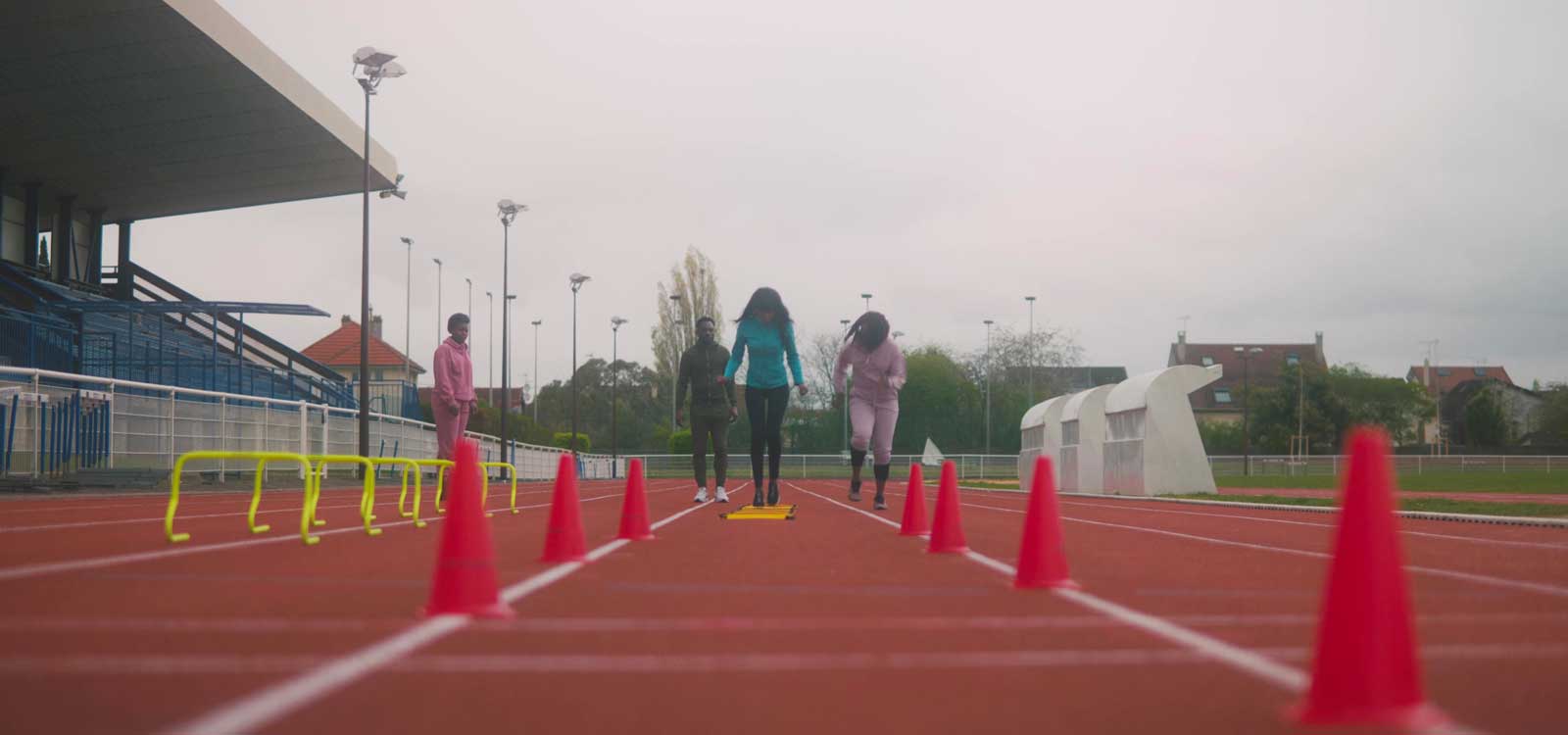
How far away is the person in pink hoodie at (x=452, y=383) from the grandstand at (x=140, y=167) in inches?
636

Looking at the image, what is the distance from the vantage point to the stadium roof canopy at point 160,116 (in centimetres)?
2580

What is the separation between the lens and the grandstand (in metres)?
26.7

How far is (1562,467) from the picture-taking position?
5897 cm

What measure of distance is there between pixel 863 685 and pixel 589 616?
5.30 ft

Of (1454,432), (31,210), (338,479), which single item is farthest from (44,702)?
(1454,432)

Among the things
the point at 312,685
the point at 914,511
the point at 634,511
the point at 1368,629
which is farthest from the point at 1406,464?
the point at 312,685

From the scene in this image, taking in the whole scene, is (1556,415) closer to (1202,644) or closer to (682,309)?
(682,309)

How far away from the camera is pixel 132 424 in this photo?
19.3 m

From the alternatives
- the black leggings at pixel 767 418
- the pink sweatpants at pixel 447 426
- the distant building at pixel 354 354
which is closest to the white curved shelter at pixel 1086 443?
the black leggings at pixel 767 418

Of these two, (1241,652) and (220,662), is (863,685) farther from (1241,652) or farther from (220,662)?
(220,662)

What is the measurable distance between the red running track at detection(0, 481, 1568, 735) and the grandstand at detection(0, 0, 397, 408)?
22.4m

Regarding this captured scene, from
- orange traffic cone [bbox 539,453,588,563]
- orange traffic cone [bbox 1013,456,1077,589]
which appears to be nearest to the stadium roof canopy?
orange traffic cone [bbox 539,453,588,563]

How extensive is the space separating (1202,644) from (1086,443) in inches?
925

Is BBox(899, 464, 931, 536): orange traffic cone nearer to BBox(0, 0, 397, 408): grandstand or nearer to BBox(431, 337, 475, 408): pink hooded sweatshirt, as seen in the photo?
BBox(431, 337, 475, 408): pink hooded sweatshirt
